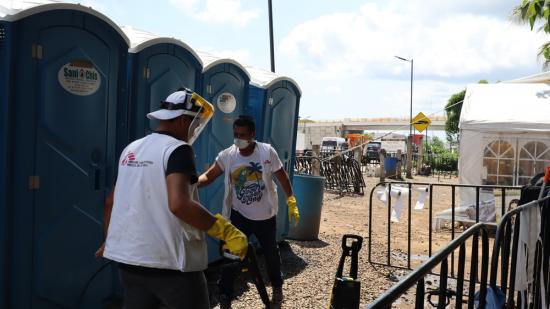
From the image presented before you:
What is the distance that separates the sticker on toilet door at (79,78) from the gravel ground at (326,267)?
2264 mm

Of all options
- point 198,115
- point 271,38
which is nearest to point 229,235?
point 198,115

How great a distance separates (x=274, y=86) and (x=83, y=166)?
3.26m

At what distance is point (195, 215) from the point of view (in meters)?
2.48

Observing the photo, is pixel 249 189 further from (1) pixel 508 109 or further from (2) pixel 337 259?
(1) pixel 508 109

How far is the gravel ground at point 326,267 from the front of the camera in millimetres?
5156

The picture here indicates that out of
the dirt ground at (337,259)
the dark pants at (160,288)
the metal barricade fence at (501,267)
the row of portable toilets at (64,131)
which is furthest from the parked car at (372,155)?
the dark pants at (160,288)

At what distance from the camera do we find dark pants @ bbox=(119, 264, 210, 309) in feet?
8.38

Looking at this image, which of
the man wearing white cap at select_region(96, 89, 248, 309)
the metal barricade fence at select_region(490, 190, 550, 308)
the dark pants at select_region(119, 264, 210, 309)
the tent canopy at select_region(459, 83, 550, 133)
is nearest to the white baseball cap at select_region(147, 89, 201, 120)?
the man wearing white cap at select_region(96, 89, 248, 309)

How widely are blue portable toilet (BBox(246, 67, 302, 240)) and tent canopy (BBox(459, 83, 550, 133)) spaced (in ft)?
13.6

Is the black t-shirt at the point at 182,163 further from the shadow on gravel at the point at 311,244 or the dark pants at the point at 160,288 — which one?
the shadow on gravel at the point at 311,244

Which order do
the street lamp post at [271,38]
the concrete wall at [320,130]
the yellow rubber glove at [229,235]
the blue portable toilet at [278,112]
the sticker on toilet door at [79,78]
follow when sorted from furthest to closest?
the concrete wall at [320,130] < the street lamp post at [271,38] < the blue portable toilet at [278,112] < the sticker on toilet door at [79,78] < the yellow rubber glove at [229,235]

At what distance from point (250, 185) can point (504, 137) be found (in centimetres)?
678

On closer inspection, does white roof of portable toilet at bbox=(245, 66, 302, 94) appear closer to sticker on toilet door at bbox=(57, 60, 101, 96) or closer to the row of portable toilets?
the row of portable toilets

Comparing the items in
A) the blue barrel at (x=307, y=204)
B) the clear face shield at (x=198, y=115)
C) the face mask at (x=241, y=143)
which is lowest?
the blue barrel at (x=307, y=204)
